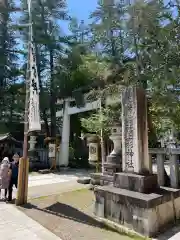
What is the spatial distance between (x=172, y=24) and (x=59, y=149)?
34.2 feet

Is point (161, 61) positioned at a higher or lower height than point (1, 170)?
higher

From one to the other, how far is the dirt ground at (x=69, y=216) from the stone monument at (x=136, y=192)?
404 mm

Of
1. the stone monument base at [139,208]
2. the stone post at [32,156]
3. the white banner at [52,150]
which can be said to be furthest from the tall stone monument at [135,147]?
the stone post at [32,156]

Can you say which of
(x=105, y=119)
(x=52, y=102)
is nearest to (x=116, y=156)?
(x=105, y=119)

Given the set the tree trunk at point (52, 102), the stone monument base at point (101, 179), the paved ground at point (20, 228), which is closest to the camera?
Answer: the paved ground at point (20, 228)

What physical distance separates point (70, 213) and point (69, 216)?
0.22 metres

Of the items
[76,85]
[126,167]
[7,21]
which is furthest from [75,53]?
[126,167]

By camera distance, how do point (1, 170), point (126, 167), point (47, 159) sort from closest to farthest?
point (126, 167)
point (1, 170)
point (47, 159)

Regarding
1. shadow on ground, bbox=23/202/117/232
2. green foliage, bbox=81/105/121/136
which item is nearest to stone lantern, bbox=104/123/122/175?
green foliage, bbox=81/105/121/136

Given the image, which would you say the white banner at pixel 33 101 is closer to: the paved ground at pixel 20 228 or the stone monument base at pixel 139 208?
the paved ground at pixel 20 228

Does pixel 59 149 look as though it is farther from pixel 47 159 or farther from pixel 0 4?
pixel 0 4

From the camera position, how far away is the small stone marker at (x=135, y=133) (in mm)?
5402

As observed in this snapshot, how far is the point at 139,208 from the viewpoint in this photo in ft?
15.5

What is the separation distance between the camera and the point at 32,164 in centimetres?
1555
